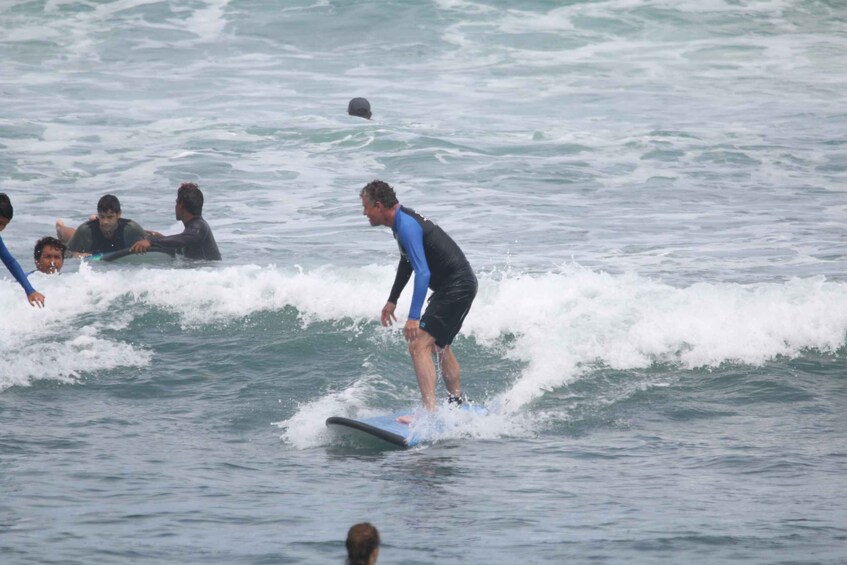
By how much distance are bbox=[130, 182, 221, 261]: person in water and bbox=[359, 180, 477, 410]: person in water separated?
15.7 ft

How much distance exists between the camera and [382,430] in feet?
24.4

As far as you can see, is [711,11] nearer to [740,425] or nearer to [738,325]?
[738,325]

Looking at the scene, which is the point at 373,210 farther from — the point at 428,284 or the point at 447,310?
the point at 447,310

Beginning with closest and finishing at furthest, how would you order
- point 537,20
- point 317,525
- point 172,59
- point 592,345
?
1. point 317,525
2. point 592,345
3. point 172,59
4. point 537,20

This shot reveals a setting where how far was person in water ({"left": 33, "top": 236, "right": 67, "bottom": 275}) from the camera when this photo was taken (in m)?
11.1

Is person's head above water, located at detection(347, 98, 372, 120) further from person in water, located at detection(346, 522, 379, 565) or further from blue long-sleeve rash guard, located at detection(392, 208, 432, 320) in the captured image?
person in water, located at detection(346, 522, 379, 565)

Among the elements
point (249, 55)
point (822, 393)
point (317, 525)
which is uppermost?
point (249, 55)

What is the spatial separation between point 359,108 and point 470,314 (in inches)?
409

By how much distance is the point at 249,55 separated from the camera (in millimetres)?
26141

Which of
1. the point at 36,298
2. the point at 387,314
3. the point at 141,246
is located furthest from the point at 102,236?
the point at 387,314

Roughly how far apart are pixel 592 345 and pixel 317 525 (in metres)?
4.81

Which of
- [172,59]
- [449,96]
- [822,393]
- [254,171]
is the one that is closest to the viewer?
[822,393]

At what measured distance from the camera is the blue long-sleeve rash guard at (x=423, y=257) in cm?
757

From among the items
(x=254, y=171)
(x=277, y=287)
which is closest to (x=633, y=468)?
(x=277, y=287)
